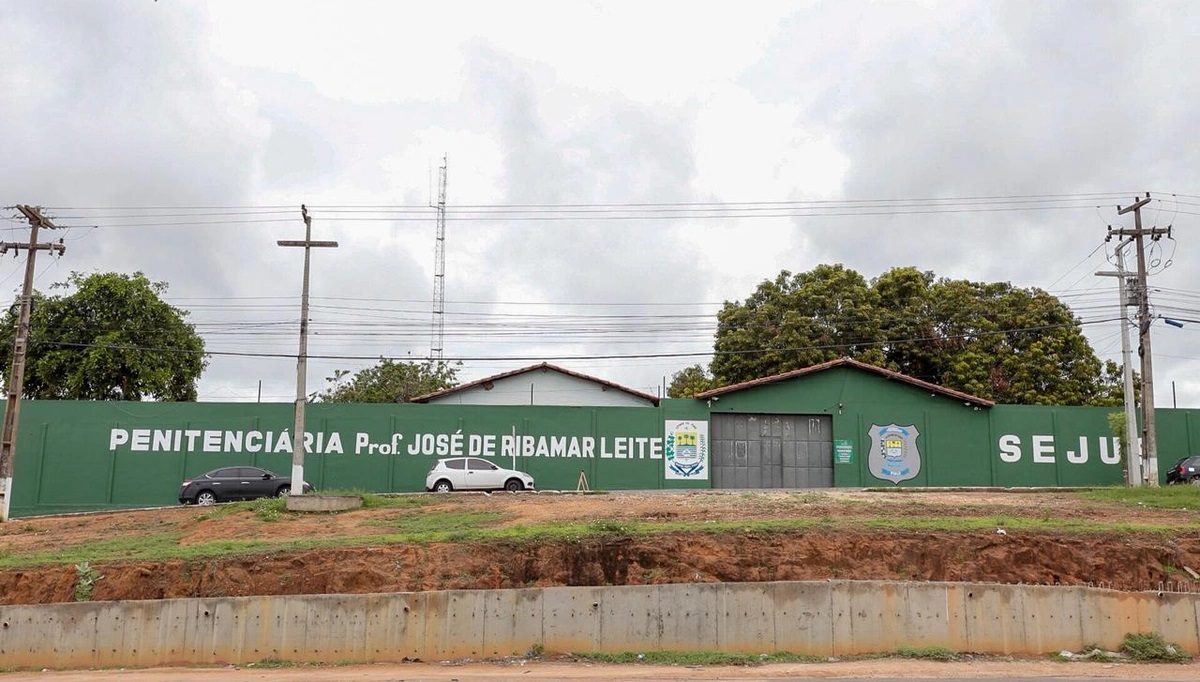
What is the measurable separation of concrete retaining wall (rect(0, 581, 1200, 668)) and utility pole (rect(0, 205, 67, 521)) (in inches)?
526

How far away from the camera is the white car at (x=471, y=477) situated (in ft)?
102

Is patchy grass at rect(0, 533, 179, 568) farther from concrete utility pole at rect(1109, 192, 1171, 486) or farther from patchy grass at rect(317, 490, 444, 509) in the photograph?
concrete utility pole at rect(1109, 192, 1171, 486)

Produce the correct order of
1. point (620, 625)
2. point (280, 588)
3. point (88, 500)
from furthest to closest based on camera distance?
point (88, 500), point (280, 588), point (620, 625)

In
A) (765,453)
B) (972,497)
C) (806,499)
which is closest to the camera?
(806,499)

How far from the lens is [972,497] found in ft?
81.7

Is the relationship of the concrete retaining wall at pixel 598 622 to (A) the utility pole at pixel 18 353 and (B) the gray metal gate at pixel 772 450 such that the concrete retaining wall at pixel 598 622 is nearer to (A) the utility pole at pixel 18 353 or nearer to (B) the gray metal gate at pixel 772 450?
(A) the utility pole at pixel 18 353

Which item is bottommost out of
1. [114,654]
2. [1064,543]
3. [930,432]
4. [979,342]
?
[114,654]

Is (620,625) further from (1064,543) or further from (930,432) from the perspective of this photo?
(930,432)

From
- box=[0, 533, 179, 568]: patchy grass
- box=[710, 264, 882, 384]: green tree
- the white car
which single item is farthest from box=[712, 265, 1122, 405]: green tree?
box=[0, 533, 179, 568]: patchy grass

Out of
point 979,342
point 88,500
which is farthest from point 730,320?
point 88,500

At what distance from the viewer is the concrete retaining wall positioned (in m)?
14.2

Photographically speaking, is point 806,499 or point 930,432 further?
point 930,432

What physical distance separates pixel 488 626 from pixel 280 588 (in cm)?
421

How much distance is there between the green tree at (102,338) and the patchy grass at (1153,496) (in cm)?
3579
